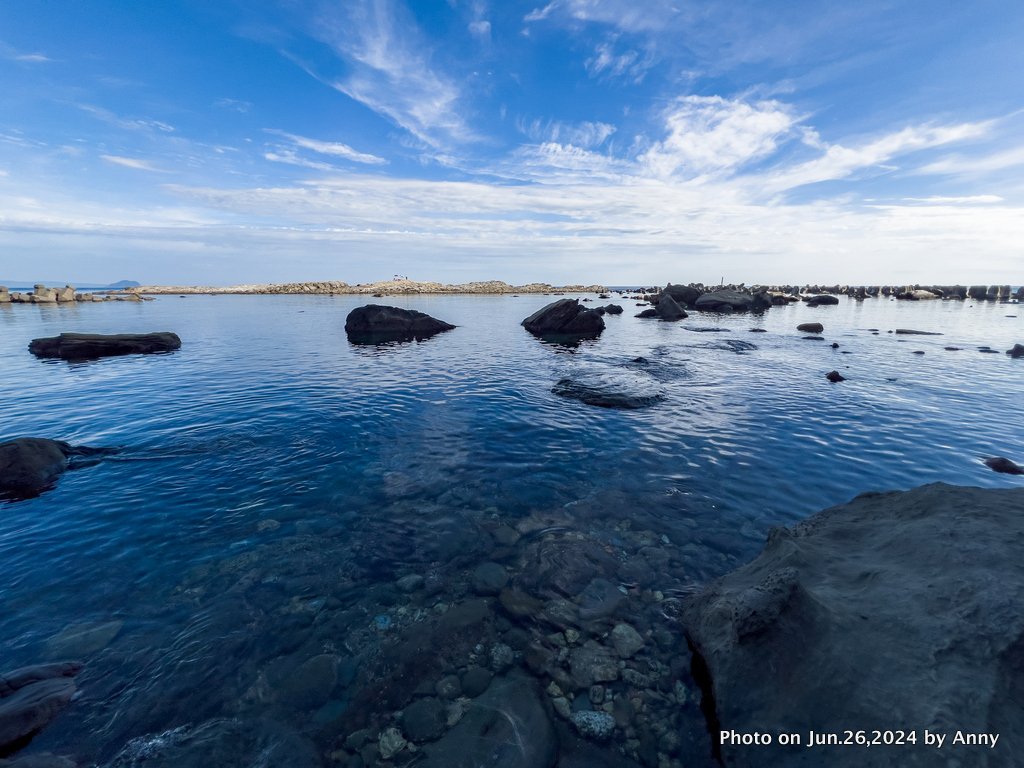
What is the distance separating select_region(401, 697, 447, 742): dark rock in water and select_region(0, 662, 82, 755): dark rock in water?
188 inches

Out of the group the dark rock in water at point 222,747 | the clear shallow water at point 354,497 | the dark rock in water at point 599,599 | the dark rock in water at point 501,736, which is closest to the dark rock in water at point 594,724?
the dark rock in water at point 501,736

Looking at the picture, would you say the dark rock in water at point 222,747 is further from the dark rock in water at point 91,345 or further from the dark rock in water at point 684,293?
the dark rock in water at point 684,293

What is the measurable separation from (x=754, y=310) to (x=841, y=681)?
9836cm

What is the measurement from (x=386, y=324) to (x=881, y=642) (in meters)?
49.1

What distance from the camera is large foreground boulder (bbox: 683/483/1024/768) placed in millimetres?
4000

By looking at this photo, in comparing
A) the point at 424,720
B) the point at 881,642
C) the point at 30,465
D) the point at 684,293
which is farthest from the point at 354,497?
the point at 684,293

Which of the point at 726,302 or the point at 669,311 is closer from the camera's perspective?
the point at 669,311

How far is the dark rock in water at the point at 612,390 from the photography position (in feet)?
66.1

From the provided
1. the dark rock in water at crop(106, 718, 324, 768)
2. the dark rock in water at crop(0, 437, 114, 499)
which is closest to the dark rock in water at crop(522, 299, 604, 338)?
the dark rock in water at crop(0, 437, 114, 499)

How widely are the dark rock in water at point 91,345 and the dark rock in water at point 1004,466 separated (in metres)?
51.1

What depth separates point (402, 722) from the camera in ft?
18.0

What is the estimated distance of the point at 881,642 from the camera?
485 cm

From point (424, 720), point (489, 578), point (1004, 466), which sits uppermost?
point (1004, 466)

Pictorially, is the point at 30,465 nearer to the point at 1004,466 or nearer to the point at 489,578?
the point at 489,578
